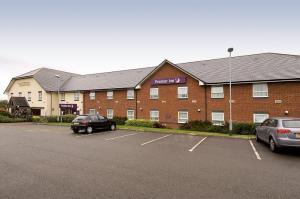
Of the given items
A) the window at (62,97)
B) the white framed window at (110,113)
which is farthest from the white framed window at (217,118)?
the window at (62,97)

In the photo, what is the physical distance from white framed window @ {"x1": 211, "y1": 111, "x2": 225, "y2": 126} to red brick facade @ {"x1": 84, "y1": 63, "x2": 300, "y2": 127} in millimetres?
375

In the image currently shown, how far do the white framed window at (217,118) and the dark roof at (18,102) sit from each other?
35188 millimetres

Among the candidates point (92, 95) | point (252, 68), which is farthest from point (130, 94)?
point (252, 68)

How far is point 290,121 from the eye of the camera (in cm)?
1077

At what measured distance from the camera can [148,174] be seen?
23.6ft

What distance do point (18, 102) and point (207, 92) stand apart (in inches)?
1383

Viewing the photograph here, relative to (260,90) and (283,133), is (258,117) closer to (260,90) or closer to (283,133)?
(260,90)

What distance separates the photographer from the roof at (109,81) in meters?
30.9

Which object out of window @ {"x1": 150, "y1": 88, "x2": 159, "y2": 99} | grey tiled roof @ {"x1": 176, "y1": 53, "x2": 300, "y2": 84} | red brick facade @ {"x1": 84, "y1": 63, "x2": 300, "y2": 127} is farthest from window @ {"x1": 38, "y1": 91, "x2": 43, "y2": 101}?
grey tiled roof @ {"x1": 176, "y1": 53, "x2": 300, "y2": 84}

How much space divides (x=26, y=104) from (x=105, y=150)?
36706 mm

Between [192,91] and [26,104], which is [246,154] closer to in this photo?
[192,91]

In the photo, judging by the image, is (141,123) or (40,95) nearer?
(141,123)

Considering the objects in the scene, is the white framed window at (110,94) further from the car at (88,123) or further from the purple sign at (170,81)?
the car at (88,123)

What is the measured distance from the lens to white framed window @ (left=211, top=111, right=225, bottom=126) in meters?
22.6
